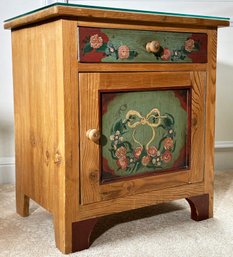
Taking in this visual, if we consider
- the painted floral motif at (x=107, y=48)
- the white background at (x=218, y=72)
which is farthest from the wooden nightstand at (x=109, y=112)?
the white background at (x=218, y=72)

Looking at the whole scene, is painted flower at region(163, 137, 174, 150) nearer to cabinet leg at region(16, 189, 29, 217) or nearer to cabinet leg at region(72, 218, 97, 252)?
cabinet leg at region(72, 218, 97, 252)

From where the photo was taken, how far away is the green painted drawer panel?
1.10 metres

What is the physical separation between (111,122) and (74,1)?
0.71m

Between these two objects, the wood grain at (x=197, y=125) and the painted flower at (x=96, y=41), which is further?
the wood grain at (x=197, y=125)

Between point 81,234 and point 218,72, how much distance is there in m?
1.03

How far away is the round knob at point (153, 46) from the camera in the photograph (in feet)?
3.62

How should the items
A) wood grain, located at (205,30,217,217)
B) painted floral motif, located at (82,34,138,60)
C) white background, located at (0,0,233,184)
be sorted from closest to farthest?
1. painted floral motif, located at (82,34,138,60)
2. wood grain, located at (205,30,217,217)
3. white background, located at (0,0,233,184)

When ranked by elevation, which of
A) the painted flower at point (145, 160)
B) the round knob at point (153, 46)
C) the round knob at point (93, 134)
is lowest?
the painted flower at point (145, 160)

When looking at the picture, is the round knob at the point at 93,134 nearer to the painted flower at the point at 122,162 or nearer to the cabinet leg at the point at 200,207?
the painted flower at the point at 122,162

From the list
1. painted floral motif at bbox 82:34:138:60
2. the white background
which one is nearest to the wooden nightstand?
painted floral motif at bbox 82:34:138:60

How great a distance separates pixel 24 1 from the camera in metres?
1.58

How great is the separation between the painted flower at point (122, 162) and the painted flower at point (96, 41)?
29 centimetres

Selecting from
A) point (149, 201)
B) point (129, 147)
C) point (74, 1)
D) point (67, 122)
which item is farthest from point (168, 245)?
point (74, 1)

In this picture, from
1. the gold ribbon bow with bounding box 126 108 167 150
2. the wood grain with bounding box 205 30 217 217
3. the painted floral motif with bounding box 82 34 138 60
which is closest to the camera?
the painted floral motif with bounding box 82 34 138 60
